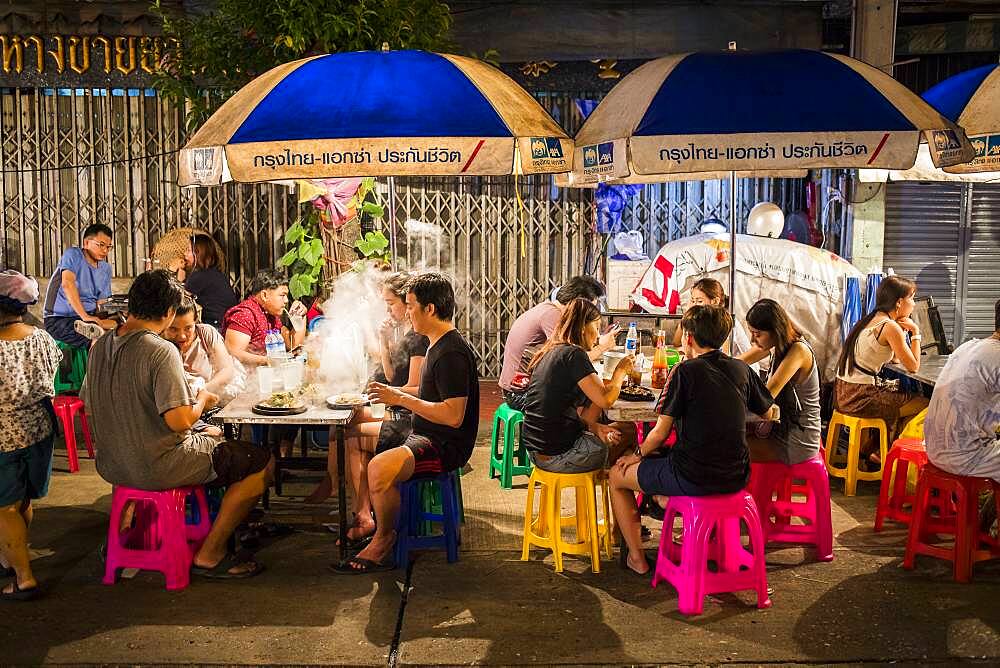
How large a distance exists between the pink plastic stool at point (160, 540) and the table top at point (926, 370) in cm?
433

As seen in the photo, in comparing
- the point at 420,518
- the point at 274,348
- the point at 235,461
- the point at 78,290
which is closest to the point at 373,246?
the point at 78,290

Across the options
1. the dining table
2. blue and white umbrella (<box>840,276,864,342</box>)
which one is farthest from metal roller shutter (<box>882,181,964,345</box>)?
the dining table

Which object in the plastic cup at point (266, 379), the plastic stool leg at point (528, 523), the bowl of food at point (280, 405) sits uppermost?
the plastic cup at point (266, 379)

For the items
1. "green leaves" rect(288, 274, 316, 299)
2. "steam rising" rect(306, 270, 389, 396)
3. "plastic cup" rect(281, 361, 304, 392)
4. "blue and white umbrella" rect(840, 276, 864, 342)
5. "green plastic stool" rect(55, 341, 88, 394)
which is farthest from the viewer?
"green leaves" rect(288, 274, 316, 299)

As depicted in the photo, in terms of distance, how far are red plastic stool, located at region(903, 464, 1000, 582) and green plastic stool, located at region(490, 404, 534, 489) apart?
93.7 inches

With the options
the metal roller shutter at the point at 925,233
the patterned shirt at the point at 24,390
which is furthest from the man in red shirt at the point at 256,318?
the metal roller shutter at the point at 925,233

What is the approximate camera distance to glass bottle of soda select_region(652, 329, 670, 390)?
5.76 metres

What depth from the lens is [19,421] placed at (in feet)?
16.1

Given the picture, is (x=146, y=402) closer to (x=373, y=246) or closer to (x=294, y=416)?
(x=294, y=416)

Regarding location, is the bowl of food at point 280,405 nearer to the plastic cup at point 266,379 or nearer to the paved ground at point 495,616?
the plastic cup at point 266,379

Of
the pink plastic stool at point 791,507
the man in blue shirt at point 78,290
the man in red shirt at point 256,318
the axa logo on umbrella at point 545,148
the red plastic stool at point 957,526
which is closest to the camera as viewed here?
the red plastic stool at point 957,526

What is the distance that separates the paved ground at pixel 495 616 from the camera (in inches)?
167

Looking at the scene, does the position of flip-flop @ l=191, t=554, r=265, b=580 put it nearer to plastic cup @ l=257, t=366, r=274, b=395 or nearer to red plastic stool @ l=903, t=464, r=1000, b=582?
plastic cup @ l=257, t=366, r=274, b=395

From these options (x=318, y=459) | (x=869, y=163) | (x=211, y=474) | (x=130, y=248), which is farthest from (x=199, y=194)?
(x=869, y=163)
